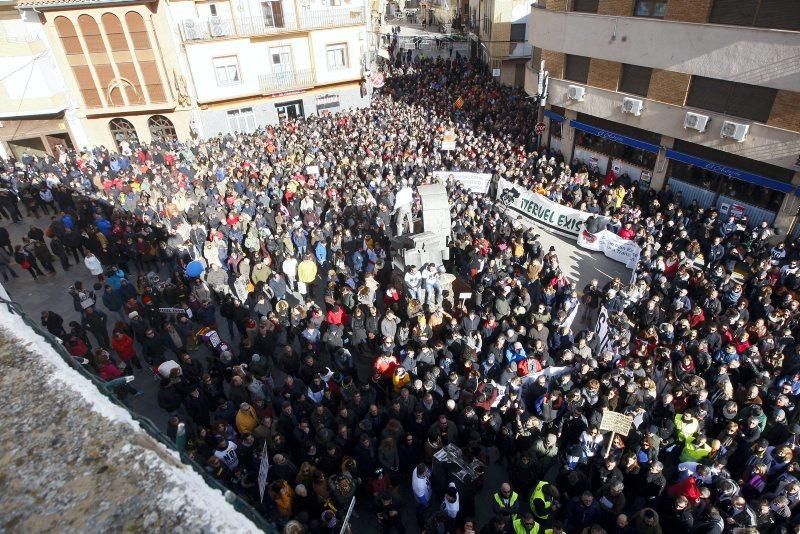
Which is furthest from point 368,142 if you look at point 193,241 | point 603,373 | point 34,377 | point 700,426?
point 34,377

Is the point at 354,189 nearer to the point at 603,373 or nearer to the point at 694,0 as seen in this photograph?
the point at 603,373

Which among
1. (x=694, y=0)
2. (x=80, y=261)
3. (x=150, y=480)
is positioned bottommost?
(x=80, y=261)

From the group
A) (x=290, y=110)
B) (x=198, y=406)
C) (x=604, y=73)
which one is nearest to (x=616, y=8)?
(x=604, y=73)

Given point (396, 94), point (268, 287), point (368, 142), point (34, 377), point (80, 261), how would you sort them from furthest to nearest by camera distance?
point (396, 94) → point (368, 142) → point (80, 261) → point (268, 287) → point (34, 377)

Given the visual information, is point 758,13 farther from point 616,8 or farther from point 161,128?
point 161,128

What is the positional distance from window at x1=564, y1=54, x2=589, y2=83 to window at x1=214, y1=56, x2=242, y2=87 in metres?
18.0

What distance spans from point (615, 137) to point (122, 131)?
25960 mm

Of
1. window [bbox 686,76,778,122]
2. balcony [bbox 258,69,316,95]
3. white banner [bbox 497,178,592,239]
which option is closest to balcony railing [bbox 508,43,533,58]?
balcony [bbox 258,69,316,95]

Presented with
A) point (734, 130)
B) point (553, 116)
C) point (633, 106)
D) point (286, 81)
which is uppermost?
point (633, 106)

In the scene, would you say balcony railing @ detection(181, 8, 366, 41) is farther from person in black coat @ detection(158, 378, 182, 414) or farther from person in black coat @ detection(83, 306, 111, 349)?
person in black coat @ detection(158, 378, 182, 414)

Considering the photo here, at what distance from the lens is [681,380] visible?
343 inches

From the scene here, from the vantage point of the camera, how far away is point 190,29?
25.8 metres

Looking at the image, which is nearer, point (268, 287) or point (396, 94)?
point (268, 287)

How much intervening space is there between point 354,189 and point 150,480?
49.4ft
